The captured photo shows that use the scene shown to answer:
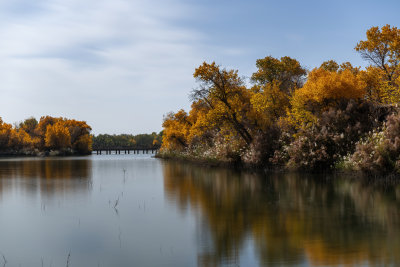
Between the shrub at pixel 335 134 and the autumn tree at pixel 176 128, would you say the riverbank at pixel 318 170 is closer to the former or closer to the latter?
the shrub at pixel 335 134

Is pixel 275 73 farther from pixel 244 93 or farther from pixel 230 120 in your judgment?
pixel 230 120

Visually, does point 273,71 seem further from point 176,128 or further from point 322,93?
point 322,93

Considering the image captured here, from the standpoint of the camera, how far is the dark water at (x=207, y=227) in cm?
989

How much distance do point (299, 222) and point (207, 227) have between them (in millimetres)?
3177

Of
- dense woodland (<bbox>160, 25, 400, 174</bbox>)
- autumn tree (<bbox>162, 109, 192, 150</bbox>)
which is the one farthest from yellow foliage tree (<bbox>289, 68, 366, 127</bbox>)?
autumn tree (<bbox>162, 109, 192, 150</bbox>)

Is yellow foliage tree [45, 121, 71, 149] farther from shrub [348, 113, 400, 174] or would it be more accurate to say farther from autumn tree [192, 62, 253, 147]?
shrub [348, 113, 400, 174]

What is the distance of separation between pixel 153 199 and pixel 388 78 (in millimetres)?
30949

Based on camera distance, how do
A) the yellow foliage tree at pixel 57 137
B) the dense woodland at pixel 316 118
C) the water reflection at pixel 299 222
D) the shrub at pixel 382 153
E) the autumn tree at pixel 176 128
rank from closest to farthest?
the water reflection at pixel 299 222 < the shrub at pixel 382 153 < the dense woodland at pixel 316 118 < the autumn tree at pixel 176 128 < the yellow foliage tree at pixel 57 137

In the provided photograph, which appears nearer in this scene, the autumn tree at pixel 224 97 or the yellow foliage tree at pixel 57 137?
the autumn tree at pixel 224 97

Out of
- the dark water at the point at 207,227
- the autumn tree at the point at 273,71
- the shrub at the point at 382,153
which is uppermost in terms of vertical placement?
the autumn tree at the point at 273,71

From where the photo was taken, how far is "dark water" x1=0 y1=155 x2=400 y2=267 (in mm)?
9891

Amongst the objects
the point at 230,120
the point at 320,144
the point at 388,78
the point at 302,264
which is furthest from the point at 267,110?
the point at 302,264

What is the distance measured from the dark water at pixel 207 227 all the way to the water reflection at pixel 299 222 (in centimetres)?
3

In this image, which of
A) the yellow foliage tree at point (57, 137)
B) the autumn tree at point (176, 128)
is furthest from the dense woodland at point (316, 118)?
the yellow foliage tree at point (57, 137)
